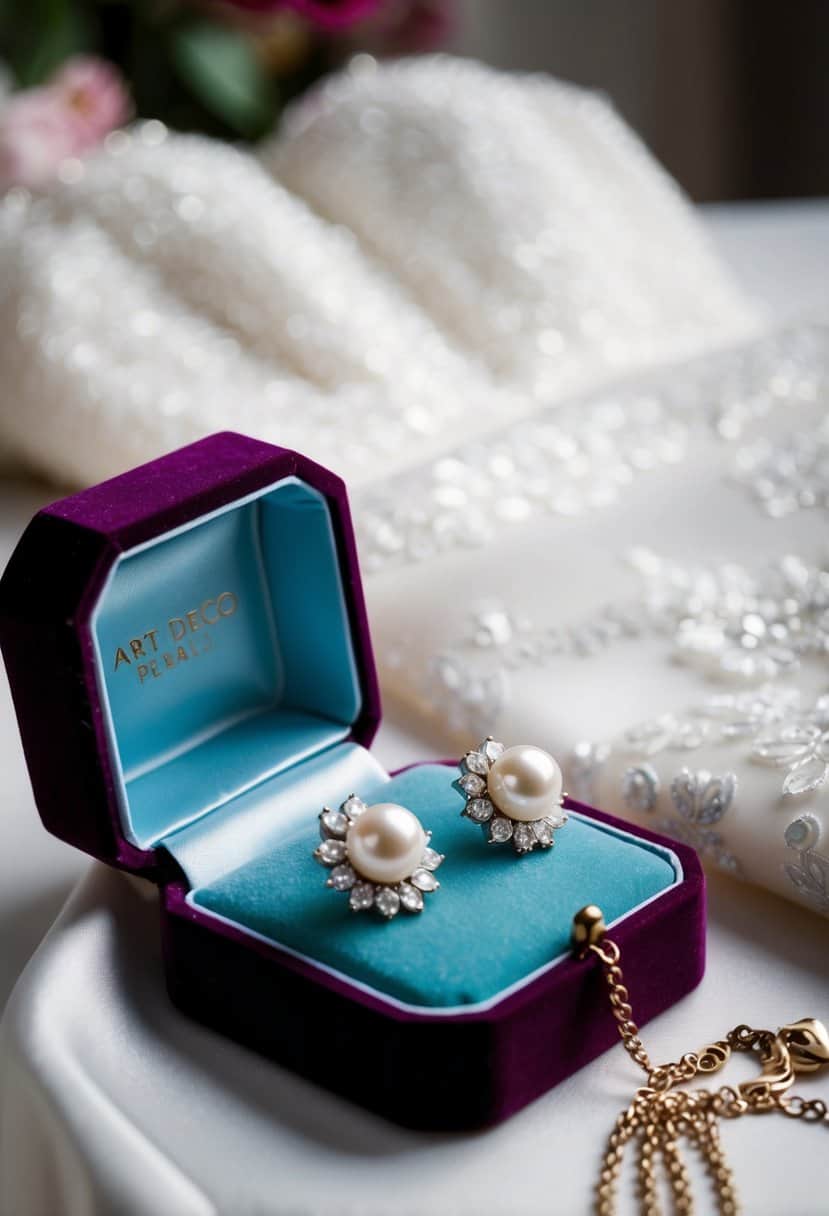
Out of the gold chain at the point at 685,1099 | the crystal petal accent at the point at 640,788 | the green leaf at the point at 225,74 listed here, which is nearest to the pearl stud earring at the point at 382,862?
the gold chain at the point at 685,1099

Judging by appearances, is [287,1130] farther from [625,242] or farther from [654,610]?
[625,242]

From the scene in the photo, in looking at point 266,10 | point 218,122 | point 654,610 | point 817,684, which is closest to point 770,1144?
point 817,684

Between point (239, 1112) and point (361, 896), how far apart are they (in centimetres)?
14

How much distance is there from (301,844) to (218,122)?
235 cm

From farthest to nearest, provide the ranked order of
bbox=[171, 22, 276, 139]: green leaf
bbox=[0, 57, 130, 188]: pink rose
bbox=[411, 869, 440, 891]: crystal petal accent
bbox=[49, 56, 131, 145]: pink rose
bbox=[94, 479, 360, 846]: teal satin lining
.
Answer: bbox=[171, 22, 276, 139]: green leaf < bbox=[49, 56, 131, 145]: pink rose < bbox=[0, 57, 130, 188]: pink rose < bbox=[94, 479, 360, 846]: teal satin lining < bbox=[411, 869, 440, 891]: crystal petal accent

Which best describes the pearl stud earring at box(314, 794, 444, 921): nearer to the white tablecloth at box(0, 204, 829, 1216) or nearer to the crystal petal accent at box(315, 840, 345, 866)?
the crystal petal accent at box(315, 840, 345, 866)

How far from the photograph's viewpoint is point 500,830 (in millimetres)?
930

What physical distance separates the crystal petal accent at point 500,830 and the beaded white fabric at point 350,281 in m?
0.70

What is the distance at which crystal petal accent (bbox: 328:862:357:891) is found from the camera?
2.88 ft

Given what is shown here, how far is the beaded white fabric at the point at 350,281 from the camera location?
1571 millimetres

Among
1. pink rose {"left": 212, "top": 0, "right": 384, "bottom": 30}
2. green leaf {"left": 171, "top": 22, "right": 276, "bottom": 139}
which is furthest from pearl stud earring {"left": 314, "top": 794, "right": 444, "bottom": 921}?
green leaf {"left": 171, "top": 22, "right": 276, "bottom": 139}

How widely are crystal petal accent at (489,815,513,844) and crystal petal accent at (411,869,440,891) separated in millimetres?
60

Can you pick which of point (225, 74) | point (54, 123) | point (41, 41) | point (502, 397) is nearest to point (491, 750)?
point (502, 397)

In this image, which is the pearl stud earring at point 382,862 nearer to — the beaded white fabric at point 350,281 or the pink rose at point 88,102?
the beaded white fabric at point 350,281
